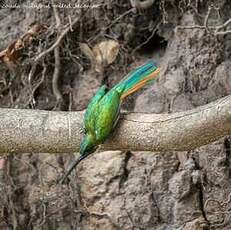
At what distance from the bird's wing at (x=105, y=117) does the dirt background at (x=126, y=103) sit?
89 centimetres

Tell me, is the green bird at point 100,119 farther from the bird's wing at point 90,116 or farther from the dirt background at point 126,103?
the dirt background at point 126,103

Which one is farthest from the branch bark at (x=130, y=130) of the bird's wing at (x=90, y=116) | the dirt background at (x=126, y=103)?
the dirt background at (x=126, y=103)

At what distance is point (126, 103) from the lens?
2.96 metres

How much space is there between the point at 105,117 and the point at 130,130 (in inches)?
3.4

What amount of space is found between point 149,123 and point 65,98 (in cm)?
126

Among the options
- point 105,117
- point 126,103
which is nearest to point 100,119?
point 105,117

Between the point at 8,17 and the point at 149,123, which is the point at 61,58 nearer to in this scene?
the point at 8,17

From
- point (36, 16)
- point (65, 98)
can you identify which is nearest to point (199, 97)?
point (65, 98)

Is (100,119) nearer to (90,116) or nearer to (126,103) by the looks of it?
(90,116)

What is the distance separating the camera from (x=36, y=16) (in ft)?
10.2

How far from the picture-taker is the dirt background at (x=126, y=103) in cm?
271

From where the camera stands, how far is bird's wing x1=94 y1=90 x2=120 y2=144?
6.13ft

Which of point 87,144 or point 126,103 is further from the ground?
point 126,103

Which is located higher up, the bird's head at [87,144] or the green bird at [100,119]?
the green bird at [100,119]
